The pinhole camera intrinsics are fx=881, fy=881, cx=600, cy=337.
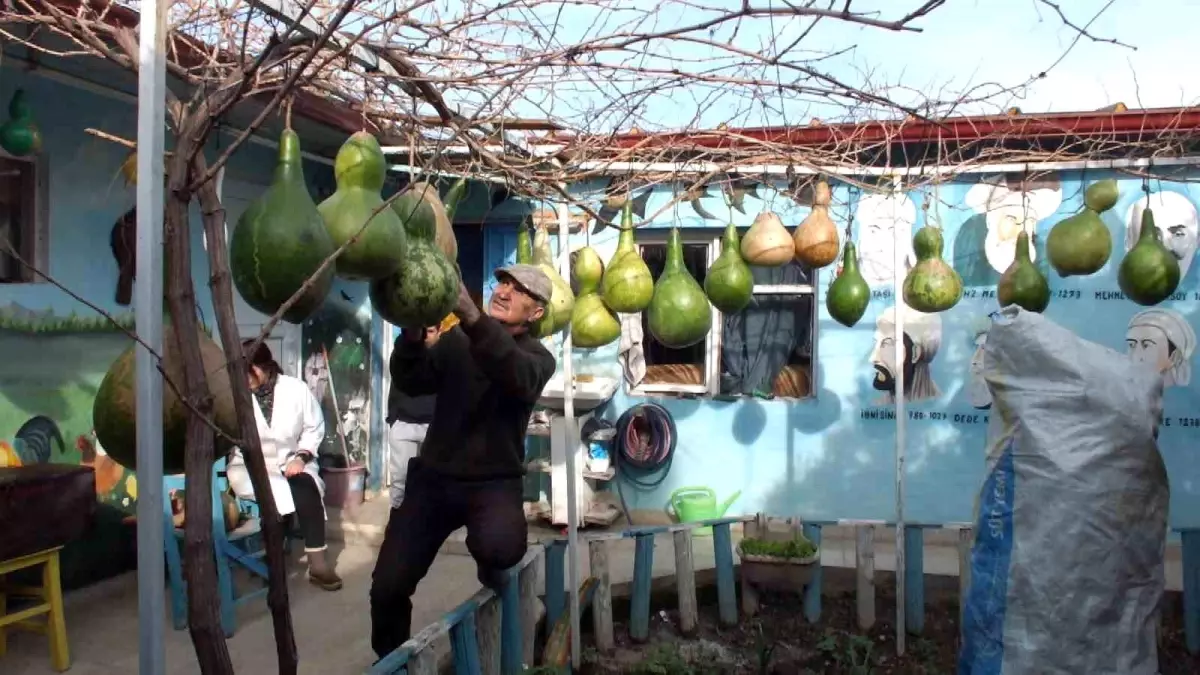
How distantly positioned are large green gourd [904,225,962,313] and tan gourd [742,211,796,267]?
2.50 feet

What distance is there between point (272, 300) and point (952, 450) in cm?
566

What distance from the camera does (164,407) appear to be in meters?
1.49

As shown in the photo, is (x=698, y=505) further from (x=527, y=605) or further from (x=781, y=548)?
(x=527, y=605)

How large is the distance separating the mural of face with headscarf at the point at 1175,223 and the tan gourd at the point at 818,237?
9.06 feet

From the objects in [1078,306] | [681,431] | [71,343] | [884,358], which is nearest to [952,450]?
[884,358]

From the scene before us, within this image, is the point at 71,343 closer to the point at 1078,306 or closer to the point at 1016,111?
the point at 1016,111

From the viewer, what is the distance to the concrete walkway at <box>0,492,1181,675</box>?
12.8 feet

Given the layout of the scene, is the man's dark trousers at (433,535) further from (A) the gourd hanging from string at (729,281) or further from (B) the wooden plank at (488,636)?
(A) the gourd hanging from string at (729,281)

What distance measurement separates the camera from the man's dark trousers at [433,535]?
287 centimetres

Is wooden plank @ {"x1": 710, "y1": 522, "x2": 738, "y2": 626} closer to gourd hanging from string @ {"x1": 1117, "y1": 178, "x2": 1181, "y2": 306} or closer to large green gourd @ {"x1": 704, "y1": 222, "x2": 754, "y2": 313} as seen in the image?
large green gourd @ {"x1": 704, "y1": 222, "x2": 754, "y2": 313}

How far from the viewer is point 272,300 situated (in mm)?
1529

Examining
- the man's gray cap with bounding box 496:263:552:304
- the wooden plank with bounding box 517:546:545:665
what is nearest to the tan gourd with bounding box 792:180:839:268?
the man's gray cap with bounding box 496:263:552:304

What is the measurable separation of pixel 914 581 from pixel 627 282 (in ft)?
7.29

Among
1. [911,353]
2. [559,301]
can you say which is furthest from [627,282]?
[911,353]
